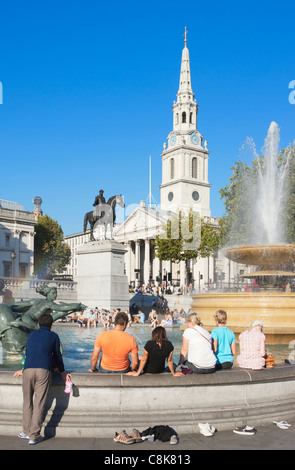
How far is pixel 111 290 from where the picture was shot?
87.1ft

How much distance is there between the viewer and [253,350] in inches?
265

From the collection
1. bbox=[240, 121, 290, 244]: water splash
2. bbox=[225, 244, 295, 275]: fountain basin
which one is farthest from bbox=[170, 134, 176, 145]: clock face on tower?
bbox=[225, 244, 295, 275]: fountain basin

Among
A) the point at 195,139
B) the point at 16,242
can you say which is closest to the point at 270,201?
the point at 16,242

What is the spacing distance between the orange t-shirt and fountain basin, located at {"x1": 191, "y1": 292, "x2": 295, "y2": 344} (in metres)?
6.24

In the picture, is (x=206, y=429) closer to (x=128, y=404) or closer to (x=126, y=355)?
(x=128, y=404)

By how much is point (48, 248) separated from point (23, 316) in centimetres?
7217

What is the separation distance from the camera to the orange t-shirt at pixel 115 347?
6016 mm

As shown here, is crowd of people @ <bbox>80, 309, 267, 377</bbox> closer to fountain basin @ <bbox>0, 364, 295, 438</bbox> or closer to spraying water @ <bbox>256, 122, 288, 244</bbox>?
fountain basin @ <bbox>0, 364, 295, 438</bbox>

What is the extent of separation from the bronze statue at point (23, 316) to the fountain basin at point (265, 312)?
5309 millimetres

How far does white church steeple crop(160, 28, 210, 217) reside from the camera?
109 m

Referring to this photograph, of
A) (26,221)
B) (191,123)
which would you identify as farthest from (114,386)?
(191,123)

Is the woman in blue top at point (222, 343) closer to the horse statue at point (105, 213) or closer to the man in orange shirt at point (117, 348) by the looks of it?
the man in orange shirt at point (117, 348)

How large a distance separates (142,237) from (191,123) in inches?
1270

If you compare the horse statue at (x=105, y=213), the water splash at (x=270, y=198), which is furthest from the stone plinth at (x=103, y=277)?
the water splash at (x=270, y=198)
